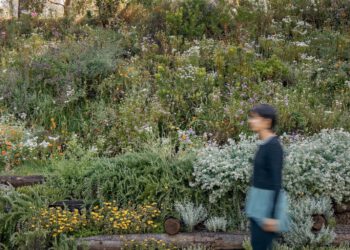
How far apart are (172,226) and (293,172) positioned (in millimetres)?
1630

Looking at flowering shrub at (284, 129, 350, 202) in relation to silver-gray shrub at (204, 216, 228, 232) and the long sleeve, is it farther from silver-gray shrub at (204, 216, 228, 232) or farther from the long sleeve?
the long sleeve

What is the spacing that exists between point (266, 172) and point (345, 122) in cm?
481

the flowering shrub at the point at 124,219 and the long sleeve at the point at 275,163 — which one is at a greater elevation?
the long sleeve at the point at 275,163

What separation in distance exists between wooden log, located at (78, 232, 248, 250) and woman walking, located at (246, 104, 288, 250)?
188cm

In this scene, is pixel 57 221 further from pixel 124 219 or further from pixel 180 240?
pixel 180 240

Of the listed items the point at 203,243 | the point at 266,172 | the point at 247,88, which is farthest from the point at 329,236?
the point at 247,88

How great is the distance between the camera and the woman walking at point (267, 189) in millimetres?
4367

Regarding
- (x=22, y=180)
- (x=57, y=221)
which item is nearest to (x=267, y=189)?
(x=57, y=221)

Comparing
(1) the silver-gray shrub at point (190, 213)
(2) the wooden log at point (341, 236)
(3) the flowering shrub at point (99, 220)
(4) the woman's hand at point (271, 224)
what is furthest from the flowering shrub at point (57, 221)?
(2) the wooden log at point (341, 236)

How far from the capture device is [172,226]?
21.1ft

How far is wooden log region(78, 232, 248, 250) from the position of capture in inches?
249

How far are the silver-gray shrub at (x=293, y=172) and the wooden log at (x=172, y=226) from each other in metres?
0.55

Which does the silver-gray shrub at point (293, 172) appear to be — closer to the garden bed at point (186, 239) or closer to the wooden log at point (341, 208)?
the wooden log at point (341, 208)

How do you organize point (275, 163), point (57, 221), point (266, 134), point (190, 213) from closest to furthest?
1. point (275, 163)
2. point (266, 134)
3. point (57, 221)
4. point (190, 213)
